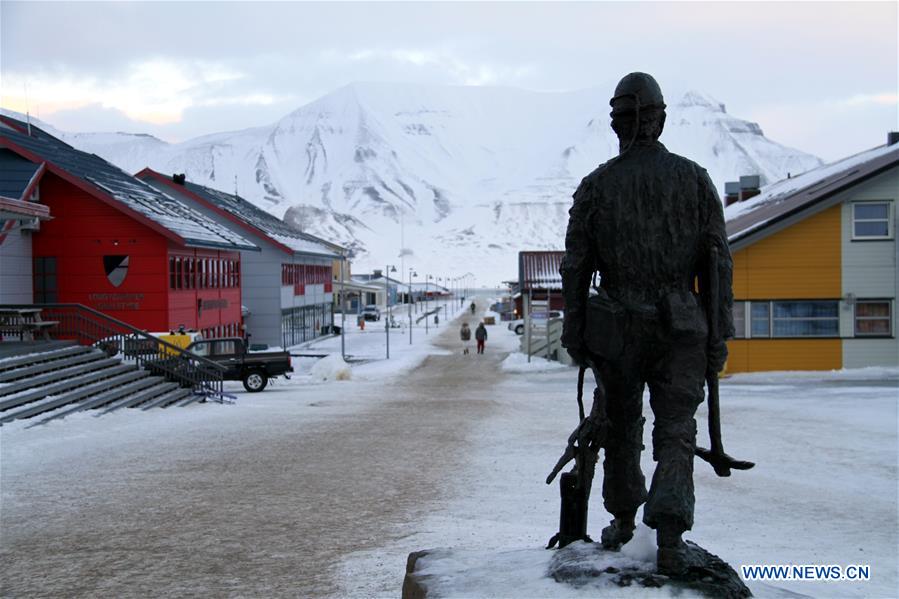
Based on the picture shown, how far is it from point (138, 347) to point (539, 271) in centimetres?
2680

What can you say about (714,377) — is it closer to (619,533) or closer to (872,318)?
(619,533)

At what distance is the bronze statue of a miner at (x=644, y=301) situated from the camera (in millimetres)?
5574

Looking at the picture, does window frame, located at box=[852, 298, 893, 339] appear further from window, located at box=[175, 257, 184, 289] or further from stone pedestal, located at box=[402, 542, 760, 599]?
stone pedestal, located at box=[402, 542, 760, 599]

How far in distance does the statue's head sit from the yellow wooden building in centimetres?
2375


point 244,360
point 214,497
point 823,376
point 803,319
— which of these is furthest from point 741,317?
point 214,497

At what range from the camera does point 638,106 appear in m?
5.85

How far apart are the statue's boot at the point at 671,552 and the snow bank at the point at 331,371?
25.9 metres

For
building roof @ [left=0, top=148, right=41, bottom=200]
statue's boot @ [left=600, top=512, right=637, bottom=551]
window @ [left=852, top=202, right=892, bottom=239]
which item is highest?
building roof @ [left=0, top=148, right=41, bottom=200]

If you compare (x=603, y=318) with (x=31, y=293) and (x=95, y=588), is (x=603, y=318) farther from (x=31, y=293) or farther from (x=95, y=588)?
(x=31, y=293)

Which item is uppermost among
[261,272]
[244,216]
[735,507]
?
[244,216]

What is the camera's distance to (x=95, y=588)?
24.4 ft

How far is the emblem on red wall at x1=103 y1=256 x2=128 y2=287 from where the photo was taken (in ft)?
99.8

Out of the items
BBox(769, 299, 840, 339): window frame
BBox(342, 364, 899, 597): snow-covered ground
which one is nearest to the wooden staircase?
BBox(342, 364, 899, 597): snow-covered ground

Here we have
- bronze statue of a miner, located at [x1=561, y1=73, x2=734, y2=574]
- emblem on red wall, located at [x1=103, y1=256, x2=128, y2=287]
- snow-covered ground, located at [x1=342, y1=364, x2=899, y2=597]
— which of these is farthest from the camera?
emblem on red wall, located at [x1=103, y1=256, x2=128, y2=287]
